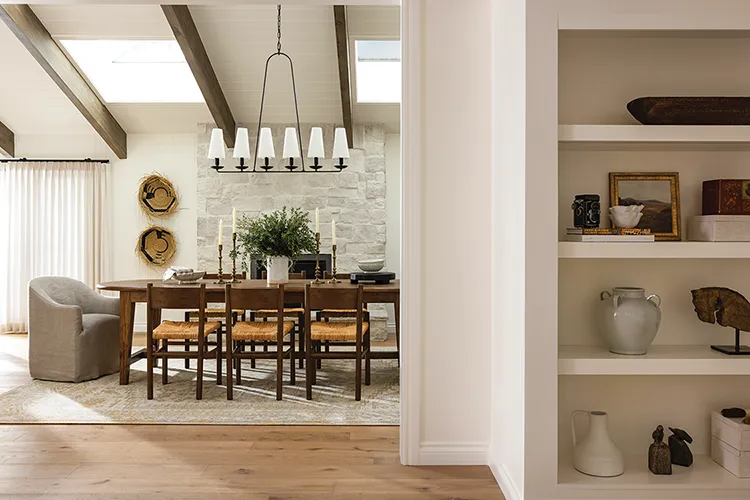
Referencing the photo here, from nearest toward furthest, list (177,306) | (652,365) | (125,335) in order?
(652,365), (177,306), (125,335)

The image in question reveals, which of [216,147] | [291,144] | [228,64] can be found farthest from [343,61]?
[216,147]

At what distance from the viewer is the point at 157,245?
7676 millimetres

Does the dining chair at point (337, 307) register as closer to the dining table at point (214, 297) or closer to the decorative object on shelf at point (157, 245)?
the dining table at point (214, 297)

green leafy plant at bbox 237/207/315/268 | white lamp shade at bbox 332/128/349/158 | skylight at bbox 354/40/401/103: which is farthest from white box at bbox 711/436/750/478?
skylight at bbox 354/40/401/103

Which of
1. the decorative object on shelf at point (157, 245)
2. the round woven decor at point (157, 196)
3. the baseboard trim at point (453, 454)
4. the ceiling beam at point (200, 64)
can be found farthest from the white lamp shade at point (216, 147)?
the baseboard trim at point (453, 454)

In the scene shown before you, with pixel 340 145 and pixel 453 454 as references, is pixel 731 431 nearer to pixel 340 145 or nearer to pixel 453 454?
pixel 453 454

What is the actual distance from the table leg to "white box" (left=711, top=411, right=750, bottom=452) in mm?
3882

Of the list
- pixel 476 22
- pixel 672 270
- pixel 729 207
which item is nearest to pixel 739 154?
pixel 729 207

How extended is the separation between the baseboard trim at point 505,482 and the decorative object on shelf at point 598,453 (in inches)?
11.2

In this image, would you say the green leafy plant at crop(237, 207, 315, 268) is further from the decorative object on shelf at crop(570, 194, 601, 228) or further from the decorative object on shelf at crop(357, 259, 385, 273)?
the decorative object on shelf at crop(570, 194, 601, 228)

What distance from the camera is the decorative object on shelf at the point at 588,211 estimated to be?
286cm

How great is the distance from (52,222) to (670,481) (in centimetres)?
699

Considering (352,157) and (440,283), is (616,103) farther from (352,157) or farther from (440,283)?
(352,157)

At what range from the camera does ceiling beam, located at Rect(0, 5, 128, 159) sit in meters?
5.65
